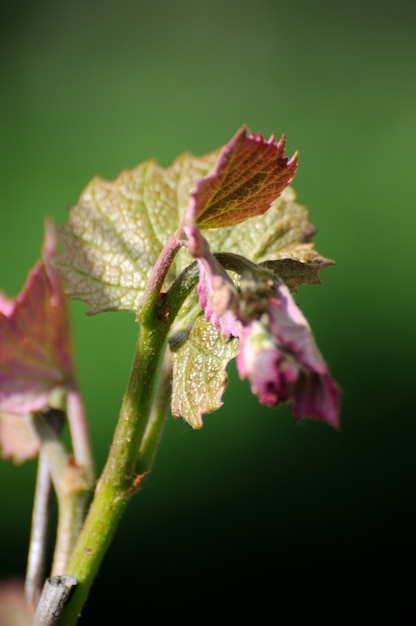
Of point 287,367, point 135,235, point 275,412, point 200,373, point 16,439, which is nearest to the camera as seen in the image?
point 287,367

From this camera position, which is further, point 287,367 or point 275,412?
point 275,412

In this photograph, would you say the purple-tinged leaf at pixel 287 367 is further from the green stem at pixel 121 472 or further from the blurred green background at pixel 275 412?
the blurred green background at pixel 275 412

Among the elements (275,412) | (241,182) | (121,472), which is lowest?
(121,472)

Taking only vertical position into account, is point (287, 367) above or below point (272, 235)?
below

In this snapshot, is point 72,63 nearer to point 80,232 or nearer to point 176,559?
point 176,559

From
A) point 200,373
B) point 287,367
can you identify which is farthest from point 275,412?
point 287,367

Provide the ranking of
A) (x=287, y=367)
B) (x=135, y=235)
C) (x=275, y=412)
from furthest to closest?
1. (x=275, y=412)
2. (x=135, y=235)
3. (x=287, y=367)

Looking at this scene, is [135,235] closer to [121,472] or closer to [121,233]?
[121,233]
